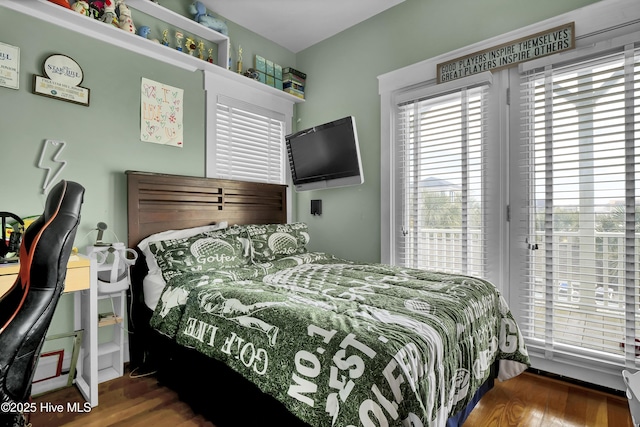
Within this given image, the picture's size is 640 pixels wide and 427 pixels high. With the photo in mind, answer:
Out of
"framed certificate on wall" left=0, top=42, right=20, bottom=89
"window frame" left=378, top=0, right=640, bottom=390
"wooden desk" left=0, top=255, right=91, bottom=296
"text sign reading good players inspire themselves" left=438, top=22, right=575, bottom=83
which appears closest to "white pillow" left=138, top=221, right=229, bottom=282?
"wooden desk" left=0, top=255, right=91, bottom=296

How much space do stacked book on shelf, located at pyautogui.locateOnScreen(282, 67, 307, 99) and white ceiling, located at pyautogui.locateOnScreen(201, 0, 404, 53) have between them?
1.09ft

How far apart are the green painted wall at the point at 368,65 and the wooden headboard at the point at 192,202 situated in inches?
20.3

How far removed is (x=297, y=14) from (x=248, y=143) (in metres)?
1.27

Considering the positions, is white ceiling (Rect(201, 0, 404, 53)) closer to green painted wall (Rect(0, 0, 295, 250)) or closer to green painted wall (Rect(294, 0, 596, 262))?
green painted wall (Rect(294, 0, 596, 262))

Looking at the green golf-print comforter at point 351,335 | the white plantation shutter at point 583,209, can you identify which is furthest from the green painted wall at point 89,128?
the white plantation shutter at point 583,209

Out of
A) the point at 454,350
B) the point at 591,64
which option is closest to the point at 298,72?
the point at 591,64

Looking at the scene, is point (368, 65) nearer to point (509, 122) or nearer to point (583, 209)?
point (509, 122)

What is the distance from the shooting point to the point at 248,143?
325cm

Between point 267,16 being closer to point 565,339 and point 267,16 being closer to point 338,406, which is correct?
point 338,406

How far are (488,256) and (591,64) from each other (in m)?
1.39

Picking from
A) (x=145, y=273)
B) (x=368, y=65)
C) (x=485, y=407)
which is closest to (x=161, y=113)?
(x=145, y=273)

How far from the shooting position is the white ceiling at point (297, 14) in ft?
9.49

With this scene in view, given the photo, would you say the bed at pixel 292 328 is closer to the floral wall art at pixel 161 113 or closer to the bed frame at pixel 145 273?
the bed frame at pixel 145 273

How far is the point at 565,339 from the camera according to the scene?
2146mm
